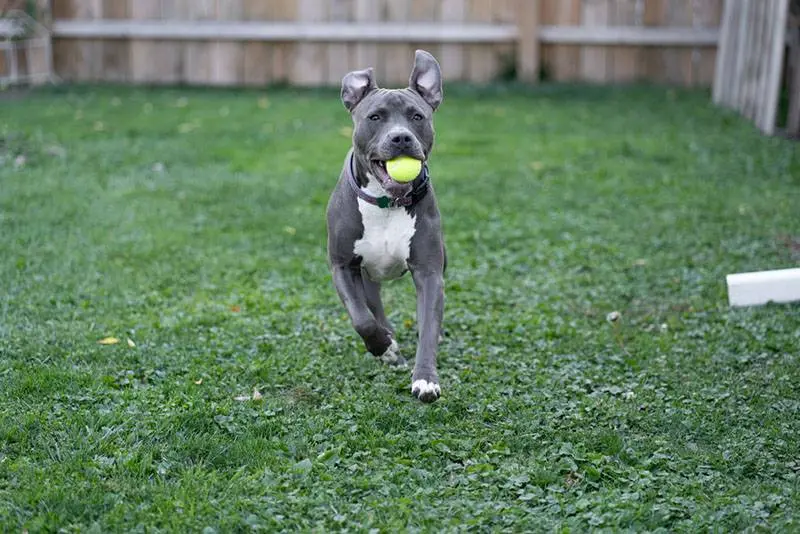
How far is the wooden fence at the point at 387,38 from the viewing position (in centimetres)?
1334

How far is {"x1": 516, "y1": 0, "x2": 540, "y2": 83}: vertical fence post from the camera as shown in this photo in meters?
13.3

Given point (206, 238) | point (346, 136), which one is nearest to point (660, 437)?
point (206, 238)

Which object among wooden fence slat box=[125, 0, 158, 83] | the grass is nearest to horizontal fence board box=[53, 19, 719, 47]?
wooden fence slat box=[125, 0, 158, 83]

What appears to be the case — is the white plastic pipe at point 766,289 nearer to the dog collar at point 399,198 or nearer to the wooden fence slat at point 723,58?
the dog collar at point 399,198

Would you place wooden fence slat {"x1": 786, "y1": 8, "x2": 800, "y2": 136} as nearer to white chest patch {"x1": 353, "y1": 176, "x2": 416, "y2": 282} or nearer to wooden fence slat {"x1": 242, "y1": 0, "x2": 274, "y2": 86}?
wooden fence slat {"x1": 242, "y1": 0, "x2": 274, "y2": 86}

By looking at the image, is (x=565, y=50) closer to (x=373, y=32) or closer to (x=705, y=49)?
(x=705, y=49)

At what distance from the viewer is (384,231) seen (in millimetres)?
4816

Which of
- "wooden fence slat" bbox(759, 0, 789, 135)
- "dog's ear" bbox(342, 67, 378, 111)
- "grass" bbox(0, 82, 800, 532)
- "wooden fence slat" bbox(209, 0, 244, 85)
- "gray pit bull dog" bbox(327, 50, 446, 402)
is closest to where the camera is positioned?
"grass" bbox(0, 82, 800, 532)

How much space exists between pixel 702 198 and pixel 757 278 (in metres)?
2.59

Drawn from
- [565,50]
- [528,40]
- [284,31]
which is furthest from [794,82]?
[284,31]

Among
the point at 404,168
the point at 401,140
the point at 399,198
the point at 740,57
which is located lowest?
the point at 740,57

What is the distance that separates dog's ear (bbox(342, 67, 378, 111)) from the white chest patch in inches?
16.7

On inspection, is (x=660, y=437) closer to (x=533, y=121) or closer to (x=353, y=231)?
(x=353, y=231)

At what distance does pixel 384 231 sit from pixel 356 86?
27.2 inches
